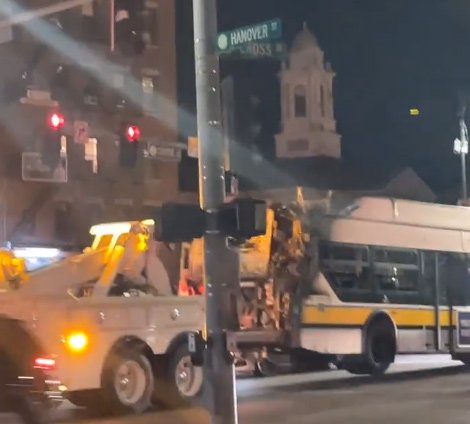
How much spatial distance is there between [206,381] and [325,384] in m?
8.03

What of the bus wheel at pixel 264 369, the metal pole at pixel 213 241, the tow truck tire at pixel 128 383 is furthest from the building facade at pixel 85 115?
the metal pole at pixel 213 241

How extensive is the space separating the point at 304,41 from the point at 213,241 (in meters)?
55.0

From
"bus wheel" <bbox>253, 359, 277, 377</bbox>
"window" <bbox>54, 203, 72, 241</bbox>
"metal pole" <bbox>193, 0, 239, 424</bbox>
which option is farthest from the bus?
"window" <bbox>54, 203, 72, 241</bbox>

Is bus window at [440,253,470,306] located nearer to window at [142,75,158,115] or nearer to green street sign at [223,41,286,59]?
green street sign at [223,41,286,59]

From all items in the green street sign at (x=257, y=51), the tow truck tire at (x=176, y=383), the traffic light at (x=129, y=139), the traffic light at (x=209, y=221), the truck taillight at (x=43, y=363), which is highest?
the green street sign at (x=257, y=51)

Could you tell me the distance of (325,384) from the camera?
19609 millimetres

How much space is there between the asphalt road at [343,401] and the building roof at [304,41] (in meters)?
44.9

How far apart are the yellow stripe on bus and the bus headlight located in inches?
214

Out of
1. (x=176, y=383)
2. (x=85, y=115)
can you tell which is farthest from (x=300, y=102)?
(x=176, y=383)

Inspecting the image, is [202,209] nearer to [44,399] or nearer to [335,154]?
[44,399]

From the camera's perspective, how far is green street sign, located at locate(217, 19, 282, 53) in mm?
12578

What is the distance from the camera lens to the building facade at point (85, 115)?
113 ft

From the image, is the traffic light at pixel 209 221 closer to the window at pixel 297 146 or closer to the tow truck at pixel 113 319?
the tow truck at pixel 113 319

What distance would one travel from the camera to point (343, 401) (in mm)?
16297
